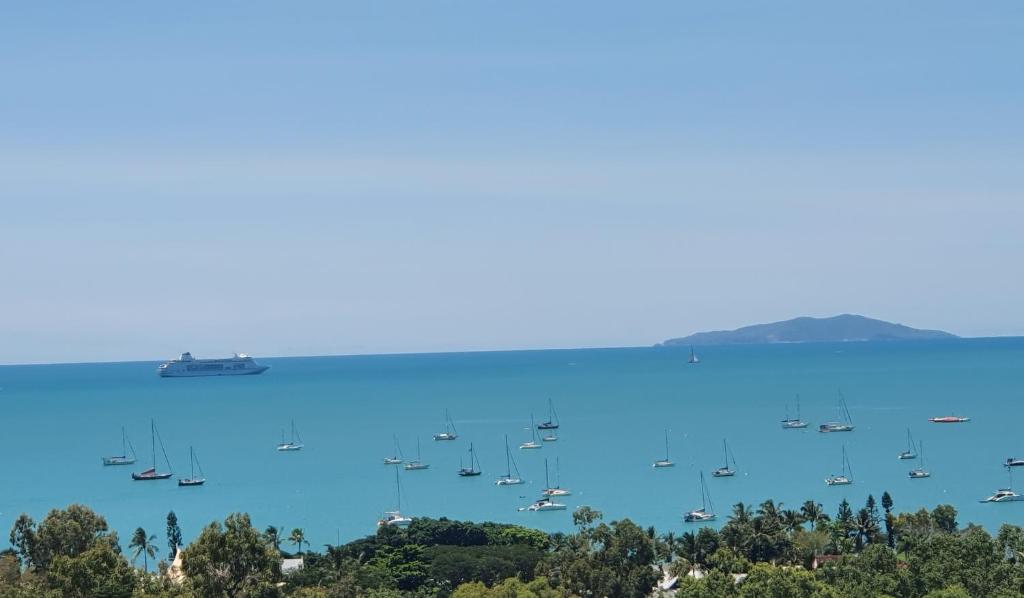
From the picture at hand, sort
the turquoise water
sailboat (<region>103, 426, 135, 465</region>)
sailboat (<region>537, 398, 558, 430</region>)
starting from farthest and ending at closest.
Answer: sailboat (<region>537, 398, 558, 430</region>)
sailboat (<region>103, 426, 135, 465</region>)
the turquoise water

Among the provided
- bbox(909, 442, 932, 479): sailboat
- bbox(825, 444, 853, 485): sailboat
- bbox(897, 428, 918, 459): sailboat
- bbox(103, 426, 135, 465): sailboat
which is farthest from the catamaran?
bbox(897, 428, 918, 459): sailboat

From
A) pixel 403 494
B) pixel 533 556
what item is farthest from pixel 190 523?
pixel 533 556

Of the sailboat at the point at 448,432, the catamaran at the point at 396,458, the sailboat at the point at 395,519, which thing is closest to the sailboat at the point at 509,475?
the catamaran at the point at 396,458

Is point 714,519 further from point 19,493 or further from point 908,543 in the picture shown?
point 19,493

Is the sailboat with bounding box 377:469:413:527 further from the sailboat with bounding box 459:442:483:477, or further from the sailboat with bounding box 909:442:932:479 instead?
the sailboat with bounding box 909:442:932:479

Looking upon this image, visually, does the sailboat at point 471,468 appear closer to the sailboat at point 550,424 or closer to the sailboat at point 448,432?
the sailboat at point 448,432
